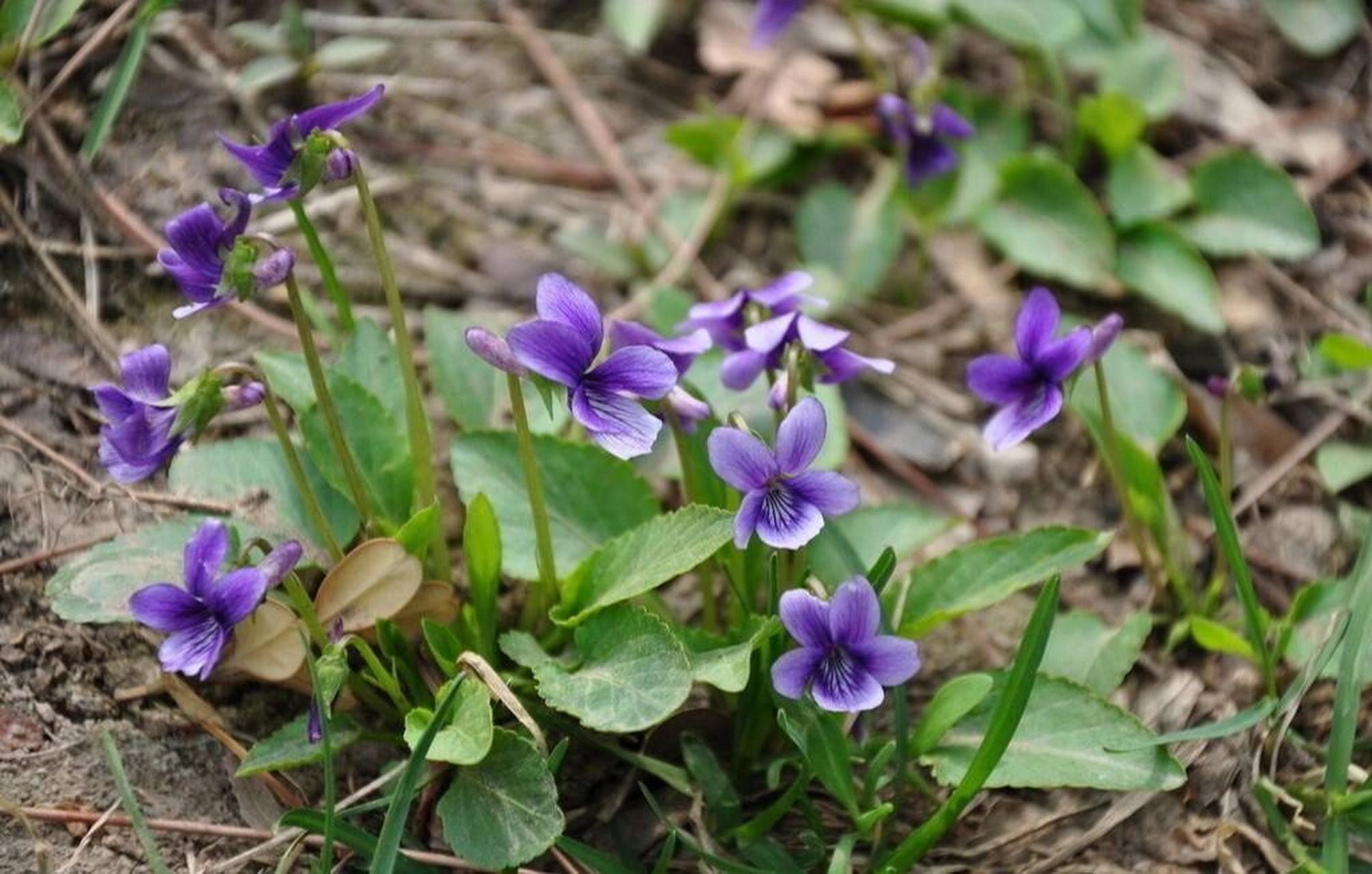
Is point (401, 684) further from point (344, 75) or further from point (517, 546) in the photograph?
point (344, 75)

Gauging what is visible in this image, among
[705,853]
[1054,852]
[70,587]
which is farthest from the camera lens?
[1054,852]

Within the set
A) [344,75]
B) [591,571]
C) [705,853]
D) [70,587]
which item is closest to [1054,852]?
[705,853]

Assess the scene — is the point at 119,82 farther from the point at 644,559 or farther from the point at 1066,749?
the point at 1066,749

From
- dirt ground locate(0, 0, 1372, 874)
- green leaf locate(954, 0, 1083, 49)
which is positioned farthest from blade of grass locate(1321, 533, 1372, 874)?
green leaf locate(954, 0, 1083, 49)

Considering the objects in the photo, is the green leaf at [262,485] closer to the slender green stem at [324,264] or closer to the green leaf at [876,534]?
the slender green stem at [324,264]

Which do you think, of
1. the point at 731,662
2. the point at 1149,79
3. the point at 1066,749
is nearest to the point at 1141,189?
the point at 1149,79

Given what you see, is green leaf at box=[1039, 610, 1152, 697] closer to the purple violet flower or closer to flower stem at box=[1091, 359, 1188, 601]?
flower stem at box=[1091, 359, 1188, 601]

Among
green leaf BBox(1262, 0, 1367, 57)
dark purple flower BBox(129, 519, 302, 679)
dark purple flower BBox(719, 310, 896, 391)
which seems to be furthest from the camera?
green leaf BBox(1262, 0, 1367, 57)
